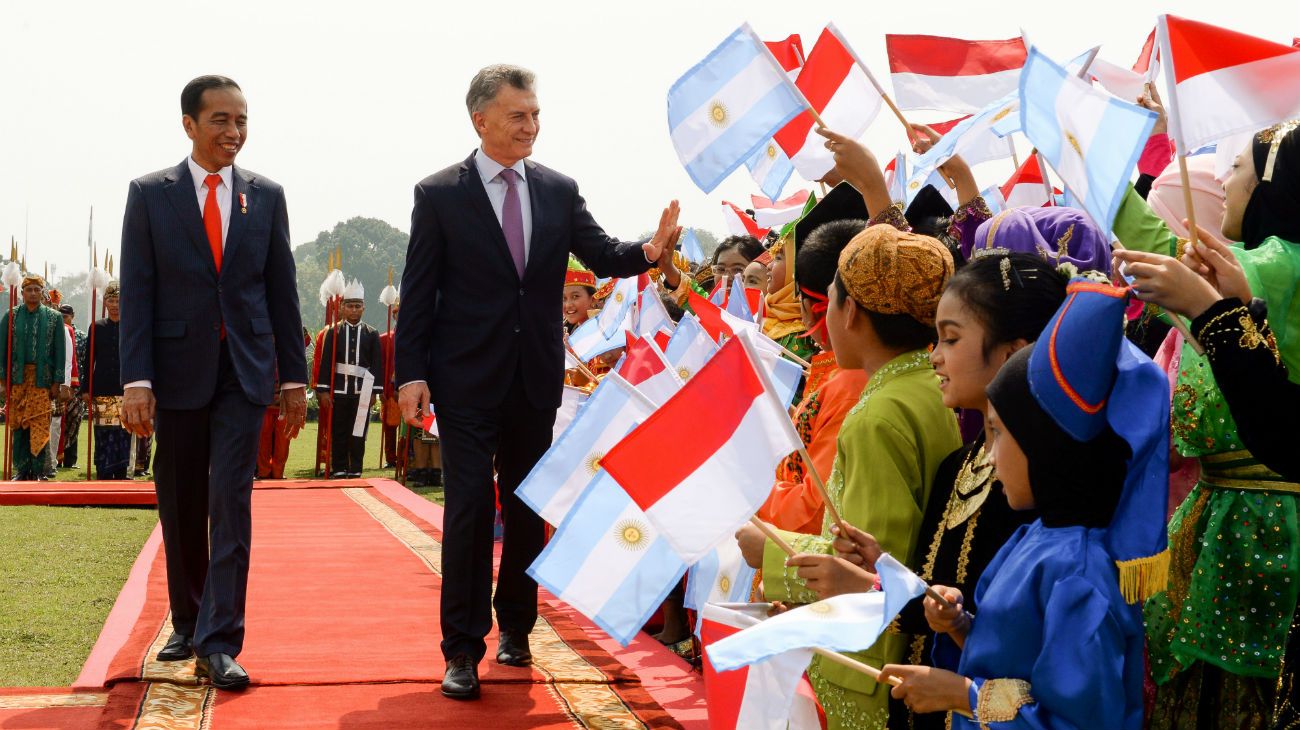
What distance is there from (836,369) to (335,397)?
1190 cm

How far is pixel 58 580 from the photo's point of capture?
7.08 metres

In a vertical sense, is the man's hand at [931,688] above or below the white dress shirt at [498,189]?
below

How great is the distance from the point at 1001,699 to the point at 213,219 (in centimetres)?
343

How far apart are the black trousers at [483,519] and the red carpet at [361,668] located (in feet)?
0.70

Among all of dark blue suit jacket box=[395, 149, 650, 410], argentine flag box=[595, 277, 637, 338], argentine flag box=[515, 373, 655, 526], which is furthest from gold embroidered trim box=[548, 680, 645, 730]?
argentine flag box=[595, 277, 637, 338]

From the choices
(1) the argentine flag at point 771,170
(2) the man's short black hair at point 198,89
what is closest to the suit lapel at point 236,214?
(2) the man's short black hair at point 198,89

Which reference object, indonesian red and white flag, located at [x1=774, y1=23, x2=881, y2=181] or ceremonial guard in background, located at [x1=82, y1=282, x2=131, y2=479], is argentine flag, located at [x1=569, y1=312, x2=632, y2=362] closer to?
indonesian red and white flag, located at [x1=774, y1=23, x2=881, y2=181]

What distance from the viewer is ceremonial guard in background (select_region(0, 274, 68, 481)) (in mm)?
13703

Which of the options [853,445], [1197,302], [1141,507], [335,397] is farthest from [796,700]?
[335,397]

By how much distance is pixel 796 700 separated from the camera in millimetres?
2697

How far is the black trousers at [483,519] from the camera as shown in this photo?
14.4 feet

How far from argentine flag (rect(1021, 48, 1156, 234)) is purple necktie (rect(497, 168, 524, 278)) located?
2309 mm

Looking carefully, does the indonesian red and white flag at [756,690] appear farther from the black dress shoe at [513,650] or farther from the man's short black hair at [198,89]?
the man's short black hair at [198,89]

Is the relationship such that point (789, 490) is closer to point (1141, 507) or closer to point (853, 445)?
point (853, 445)
